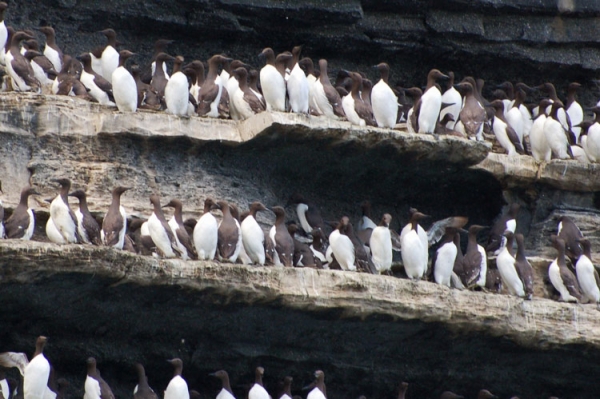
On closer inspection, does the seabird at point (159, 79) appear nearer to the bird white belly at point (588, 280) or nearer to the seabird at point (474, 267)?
the seabird at point (474, 267)

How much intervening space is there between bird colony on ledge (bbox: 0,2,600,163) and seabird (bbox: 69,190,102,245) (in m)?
1.60

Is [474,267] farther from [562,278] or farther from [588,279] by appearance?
[588,279]

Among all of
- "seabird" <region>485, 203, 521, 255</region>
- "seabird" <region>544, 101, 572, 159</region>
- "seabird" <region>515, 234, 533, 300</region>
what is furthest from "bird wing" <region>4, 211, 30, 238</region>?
"seabird" <region>544, 101, 572, 159</region>

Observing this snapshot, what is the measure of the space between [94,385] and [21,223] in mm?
2079

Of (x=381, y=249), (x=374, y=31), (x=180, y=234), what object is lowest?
(x=381, y=249)

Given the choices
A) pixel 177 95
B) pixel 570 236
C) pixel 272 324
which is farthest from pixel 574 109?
pixel 272 324

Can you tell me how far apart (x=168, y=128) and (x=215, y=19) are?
3.91 metres

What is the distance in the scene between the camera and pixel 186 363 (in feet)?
67.2

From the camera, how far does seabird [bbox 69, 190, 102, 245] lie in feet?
62.6

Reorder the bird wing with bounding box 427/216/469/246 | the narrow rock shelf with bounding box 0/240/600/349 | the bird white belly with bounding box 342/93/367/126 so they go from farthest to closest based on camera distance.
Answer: the bird wing with bounding box 427/216/469/246, the bird white belly with bounding box 342/93/367/126, the narrow rock shelf with bounding box 0/240/600/349

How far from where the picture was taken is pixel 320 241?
21.7 m

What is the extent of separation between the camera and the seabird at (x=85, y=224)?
19094 mm

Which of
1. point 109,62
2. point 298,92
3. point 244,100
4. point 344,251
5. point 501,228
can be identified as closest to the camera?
point 344,251

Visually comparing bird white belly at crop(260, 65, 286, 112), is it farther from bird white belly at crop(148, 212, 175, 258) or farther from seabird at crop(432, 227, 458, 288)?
seabird at crop(432, 227, 458, 288)
